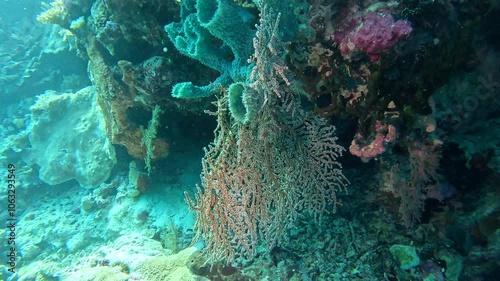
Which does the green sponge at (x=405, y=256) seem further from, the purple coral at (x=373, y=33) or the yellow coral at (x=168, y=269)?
the yellow coral at (x=168, y=269)

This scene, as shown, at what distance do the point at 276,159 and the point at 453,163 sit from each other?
1.82 metres

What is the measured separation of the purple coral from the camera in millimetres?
2385

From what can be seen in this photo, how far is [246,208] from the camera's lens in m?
3.19

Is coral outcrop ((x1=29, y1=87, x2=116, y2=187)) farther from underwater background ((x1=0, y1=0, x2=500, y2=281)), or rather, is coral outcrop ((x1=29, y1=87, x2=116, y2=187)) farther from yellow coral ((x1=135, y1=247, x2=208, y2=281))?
yellow coral ((x1=135, y1=247, x2=208, y2=281))

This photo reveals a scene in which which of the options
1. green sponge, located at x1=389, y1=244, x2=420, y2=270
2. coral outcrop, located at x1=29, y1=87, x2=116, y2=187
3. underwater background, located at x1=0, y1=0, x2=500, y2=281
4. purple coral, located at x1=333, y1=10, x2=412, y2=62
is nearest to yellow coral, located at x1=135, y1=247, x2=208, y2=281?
underwater background, located at x1=0, y1=0, x2=500, y2=281

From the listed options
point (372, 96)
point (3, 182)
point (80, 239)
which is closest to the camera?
point (372, 96)

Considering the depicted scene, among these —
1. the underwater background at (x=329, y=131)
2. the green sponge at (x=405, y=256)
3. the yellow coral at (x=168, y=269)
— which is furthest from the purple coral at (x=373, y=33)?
the yellow coral at (x=168, y=269)

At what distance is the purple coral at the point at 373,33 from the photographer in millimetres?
2385

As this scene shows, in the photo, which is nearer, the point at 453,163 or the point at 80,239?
the point at 453,163

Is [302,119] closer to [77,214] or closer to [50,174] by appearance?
[77,214]

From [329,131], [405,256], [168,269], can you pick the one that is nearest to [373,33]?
[329,131]

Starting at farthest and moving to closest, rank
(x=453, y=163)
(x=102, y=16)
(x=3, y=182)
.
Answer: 1. (x=3, y=182)
2. (x=102, y=16)
3. (x=453, y=163)

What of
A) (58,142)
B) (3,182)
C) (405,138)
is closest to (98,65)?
(58,142)

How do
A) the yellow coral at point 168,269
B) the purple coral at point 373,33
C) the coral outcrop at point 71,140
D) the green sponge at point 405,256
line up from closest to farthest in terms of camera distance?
1. the purple coral at point 373,33
2. the green sponge at point 405,256
3. the yellow coral at point 168,269
4. the coral outcrop at point 71,140
